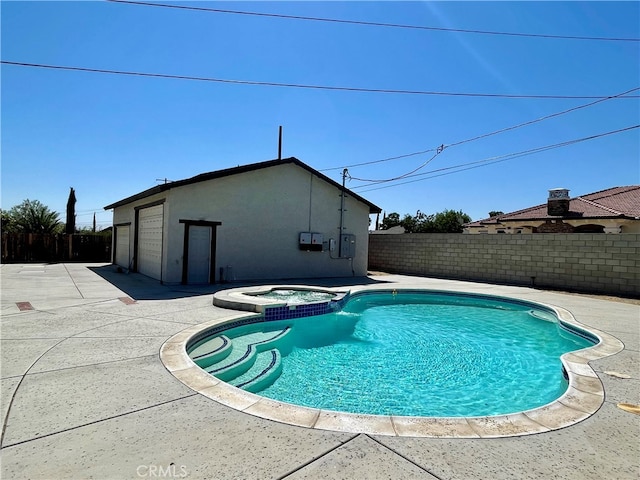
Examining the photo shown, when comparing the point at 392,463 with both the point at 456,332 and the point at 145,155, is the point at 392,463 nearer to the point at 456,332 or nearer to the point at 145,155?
the point at 456,332

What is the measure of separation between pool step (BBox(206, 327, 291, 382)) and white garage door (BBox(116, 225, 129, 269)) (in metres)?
12.8

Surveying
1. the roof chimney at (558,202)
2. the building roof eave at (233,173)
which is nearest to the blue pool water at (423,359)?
the building roof eave at (233,173)

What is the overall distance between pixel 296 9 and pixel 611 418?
11.5 m

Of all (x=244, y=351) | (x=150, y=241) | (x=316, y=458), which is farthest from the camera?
(x=150, y=241)

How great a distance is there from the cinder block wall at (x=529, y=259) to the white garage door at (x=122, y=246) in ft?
42.7

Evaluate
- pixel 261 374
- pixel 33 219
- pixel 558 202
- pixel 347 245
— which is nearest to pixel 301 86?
pixel 347 245

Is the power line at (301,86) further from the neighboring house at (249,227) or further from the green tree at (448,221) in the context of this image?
the green tree at (448,221)

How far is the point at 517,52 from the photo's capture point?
12.1m

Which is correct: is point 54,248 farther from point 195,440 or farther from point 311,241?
point 195,440

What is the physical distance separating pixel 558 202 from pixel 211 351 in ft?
68.7

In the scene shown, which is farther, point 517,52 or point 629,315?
point 517,52

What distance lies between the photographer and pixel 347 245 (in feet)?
50.3

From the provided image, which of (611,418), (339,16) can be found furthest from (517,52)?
(611,418)

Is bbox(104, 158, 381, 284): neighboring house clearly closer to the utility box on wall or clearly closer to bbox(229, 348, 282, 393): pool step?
the utility box on wall
